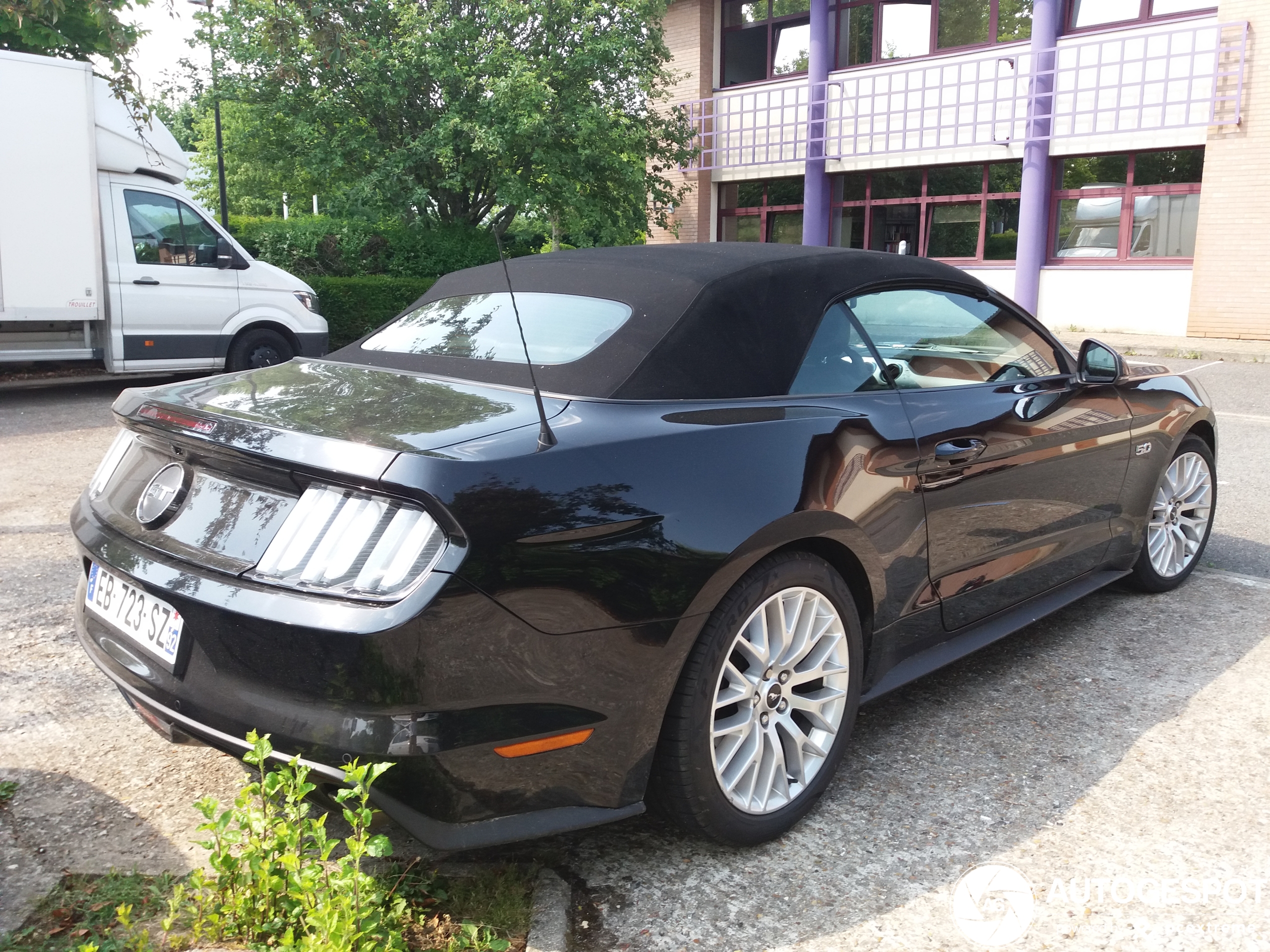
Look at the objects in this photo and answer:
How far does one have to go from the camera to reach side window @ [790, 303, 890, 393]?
3094 millimetres

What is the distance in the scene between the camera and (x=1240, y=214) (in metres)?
16.6

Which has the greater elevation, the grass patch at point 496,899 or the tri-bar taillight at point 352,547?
the tri-bar taillight at point 352,547

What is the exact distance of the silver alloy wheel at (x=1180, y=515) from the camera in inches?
184

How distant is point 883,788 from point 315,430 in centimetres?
187

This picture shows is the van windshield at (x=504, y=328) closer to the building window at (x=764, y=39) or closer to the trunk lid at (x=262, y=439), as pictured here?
the trunk lid at (x=262, y=439)

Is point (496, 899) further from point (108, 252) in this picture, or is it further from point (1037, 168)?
point (1037, 168)

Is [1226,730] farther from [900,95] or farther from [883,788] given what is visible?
[900,95]

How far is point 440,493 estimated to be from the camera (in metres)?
2.17

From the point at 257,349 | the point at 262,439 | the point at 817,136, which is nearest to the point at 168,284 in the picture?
the point at 257,349

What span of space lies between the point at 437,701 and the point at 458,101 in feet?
48.6

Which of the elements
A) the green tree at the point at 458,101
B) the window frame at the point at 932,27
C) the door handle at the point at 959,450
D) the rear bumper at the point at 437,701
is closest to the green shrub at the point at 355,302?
the green tree at the point at 458,101

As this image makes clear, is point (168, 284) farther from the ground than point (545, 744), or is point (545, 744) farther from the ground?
point (168, 284)

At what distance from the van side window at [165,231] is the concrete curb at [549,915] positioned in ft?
31.8

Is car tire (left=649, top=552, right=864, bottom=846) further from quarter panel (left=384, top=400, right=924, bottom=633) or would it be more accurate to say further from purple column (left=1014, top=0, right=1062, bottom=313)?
purple column (left=1014, top=0, right=1062, bottom=313)
